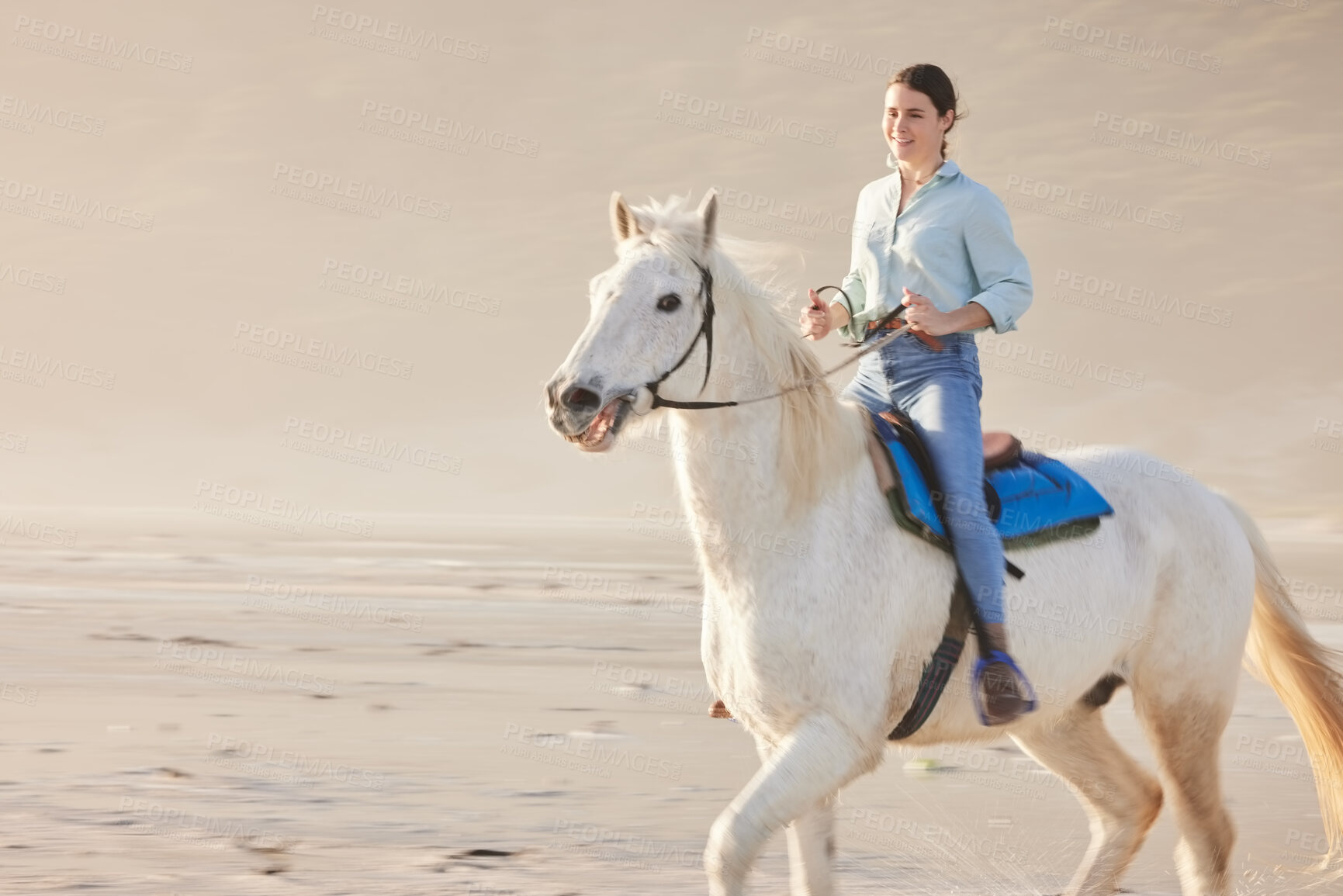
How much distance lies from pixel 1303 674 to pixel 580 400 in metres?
3.09

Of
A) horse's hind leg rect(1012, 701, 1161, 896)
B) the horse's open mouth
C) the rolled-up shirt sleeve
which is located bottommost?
horse's hind leg rect(1012, 701, 1161, 896)

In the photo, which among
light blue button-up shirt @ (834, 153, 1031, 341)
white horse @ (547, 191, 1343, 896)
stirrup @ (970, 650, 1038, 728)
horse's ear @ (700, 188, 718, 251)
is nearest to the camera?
white horse @ (547, 191, 1343, 896)

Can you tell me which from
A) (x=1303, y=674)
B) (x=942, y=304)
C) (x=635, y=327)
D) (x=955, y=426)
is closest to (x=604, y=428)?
(x=635, y=327)

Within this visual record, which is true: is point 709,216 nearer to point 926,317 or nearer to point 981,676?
point 926,317

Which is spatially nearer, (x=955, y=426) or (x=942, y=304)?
(x=955, y=426)

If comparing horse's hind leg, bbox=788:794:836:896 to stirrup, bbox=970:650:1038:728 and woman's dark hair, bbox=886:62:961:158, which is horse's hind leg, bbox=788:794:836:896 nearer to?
stirrup, bbox=970:650:1038:728

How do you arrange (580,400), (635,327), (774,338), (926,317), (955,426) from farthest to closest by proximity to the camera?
1. (955,426)
2. (926,317)
3. (774,338)
4. (635,327)
5. (580,400)

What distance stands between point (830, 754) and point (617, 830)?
8.23ft

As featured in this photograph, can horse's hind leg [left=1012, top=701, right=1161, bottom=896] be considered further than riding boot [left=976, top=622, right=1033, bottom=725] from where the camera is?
Yes

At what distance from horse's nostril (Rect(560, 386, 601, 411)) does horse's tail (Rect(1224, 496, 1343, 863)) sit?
2734mm

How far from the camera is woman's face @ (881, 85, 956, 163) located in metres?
4.27

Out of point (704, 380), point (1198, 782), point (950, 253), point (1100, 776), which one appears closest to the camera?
point (704, 380)

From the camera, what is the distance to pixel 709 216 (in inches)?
149

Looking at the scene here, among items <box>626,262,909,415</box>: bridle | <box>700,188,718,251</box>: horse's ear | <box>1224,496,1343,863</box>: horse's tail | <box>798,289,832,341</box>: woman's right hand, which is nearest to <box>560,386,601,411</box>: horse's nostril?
<box>626,262,909,415</box>: bridle
